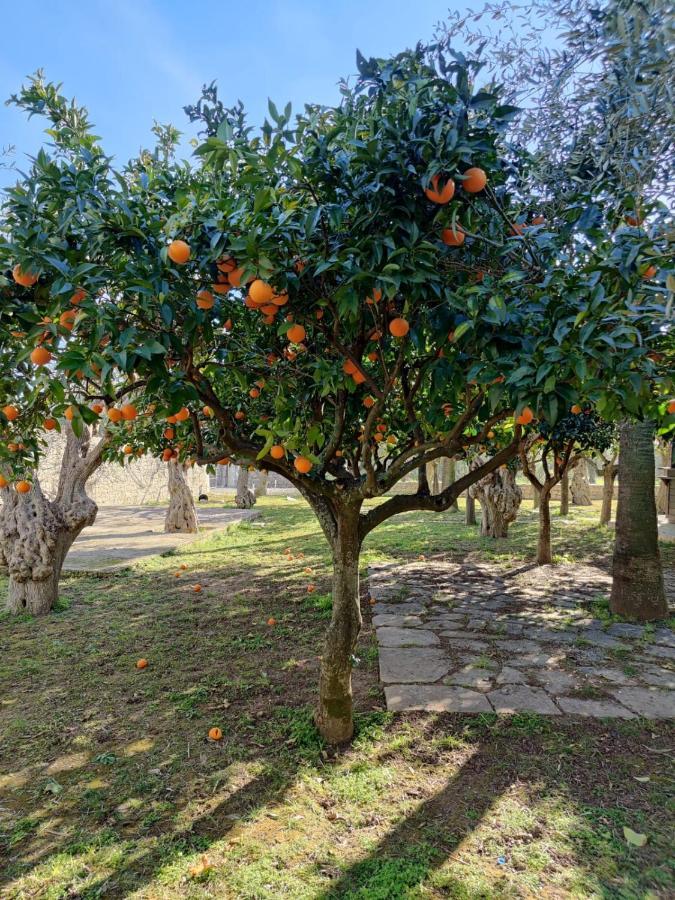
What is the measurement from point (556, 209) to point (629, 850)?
261 cm

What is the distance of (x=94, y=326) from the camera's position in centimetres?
174

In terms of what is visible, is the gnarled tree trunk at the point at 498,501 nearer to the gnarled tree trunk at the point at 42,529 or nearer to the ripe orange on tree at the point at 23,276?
the gnarled tree trunk at the point at 42,529

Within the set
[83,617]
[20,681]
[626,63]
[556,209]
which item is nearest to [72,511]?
[83,617]

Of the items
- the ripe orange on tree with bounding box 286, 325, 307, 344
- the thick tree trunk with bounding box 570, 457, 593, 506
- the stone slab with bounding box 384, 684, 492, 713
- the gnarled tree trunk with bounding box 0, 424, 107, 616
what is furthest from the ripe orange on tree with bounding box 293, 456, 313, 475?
the thick tree trunk with bounding box 570, 457, 593, 506

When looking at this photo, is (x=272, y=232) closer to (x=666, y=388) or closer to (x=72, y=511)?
(x=666, y=388)

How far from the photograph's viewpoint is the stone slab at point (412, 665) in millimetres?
3680

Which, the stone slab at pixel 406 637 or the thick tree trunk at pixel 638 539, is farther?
the thick tree trunk at pixel 638 539

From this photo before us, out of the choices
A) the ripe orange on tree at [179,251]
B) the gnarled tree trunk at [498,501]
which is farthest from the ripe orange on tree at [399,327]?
the gnarled tree trunk at [498,501]

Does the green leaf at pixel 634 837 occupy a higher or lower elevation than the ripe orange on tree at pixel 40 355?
lower

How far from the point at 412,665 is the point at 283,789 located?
1.59 metres

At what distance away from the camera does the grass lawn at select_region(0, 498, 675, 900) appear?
2002mm

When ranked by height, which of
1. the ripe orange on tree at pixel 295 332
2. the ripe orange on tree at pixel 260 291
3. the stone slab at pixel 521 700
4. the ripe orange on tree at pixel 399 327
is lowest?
the stone slab at pixel 521 700

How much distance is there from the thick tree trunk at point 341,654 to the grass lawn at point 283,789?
0.13 m

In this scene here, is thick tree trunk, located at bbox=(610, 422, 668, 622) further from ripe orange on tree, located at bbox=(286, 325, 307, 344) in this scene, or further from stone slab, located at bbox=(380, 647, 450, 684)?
ripe orange on tree, located at bbox=(286, 325, 307, 344)
